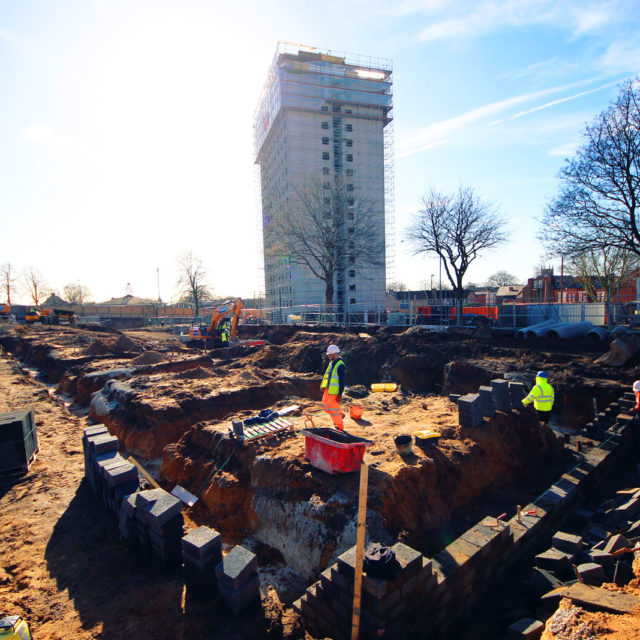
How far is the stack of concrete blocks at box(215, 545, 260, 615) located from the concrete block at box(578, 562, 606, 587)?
11.4 ft

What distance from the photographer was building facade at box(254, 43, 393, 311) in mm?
45625

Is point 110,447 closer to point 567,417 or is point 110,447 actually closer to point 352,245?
point 567,417

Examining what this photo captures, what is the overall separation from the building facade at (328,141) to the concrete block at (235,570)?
132 feet

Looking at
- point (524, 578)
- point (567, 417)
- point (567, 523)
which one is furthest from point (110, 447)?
point (567, 417)

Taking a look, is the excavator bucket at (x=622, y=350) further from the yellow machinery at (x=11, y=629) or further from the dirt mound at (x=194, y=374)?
the yellow machinery at (x=11, y=629)

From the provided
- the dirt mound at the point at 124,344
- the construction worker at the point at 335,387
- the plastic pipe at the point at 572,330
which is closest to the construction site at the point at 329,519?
the construction worker at the point at 335,387

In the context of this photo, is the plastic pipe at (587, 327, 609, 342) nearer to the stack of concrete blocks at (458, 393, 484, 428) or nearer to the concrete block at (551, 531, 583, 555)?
the stack of concrete blocks at (458, 393, 484, 428)

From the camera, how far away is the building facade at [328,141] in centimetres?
4562

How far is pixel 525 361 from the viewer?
1268 cm

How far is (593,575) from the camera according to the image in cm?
405

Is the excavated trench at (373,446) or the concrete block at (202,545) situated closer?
the concrete block at (202,545)

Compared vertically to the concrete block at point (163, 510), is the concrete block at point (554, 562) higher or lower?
lower

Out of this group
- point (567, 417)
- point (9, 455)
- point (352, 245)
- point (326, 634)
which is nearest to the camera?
point (326, 634)

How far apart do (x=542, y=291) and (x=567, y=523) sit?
45416mm
